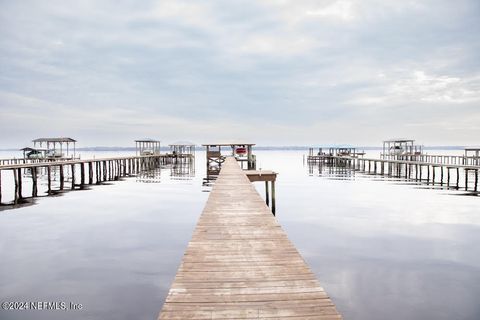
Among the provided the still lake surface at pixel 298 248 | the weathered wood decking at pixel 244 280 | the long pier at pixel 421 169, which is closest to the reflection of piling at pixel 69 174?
the still lake surface at pixel 298 248

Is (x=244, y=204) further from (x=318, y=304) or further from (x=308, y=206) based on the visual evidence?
(x=308, y=206)

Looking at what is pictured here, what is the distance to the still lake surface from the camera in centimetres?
648

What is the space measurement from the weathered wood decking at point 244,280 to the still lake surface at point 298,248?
2.51 meters

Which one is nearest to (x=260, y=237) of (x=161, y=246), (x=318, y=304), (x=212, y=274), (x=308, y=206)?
(x=212, y=274)

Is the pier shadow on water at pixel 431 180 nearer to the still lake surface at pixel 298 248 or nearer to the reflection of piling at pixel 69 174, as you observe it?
the still lake surface at pixel 298 248

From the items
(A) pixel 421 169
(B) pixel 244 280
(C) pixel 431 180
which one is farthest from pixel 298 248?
(A) pixel 421 169

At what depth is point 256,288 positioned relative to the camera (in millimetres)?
3252

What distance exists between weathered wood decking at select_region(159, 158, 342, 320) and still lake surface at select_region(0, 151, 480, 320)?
8.23 ft

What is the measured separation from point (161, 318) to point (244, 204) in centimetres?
548

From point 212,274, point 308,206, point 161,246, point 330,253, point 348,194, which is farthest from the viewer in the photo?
point 348,194

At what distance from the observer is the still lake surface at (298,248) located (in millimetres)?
6484

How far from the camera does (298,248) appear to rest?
10.1m

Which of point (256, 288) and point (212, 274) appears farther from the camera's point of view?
point (212, 274)

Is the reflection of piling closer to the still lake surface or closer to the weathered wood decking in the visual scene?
the still lake surface
